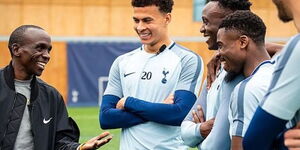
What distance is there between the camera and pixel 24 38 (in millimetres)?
4957

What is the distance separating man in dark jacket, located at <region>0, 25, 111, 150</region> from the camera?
4836 millimetres

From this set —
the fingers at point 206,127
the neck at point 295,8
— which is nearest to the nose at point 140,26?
the fingers at point 206,127

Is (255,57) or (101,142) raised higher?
(255,57)

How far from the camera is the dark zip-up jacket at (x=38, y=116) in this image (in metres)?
4.82

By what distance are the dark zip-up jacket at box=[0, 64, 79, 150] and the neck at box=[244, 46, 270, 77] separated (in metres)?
1.50

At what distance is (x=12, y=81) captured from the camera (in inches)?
193

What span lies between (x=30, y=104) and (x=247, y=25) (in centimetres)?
168

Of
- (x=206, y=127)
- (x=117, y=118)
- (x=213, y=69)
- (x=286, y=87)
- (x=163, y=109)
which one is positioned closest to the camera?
(x=286, y=87)

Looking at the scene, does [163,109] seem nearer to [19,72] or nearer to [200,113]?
[200,113]

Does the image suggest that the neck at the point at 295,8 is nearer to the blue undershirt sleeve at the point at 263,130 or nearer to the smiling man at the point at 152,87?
the blue undershirt sleeve at the point at 263,130

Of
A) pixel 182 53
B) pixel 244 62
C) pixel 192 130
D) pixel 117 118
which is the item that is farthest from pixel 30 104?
pixel 244 62

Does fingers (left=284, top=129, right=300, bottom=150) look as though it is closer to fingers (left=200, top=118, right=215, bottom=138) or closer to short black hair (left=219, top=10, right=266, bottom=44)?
short black hair (left=219, top=10, right=266, bottom=44)

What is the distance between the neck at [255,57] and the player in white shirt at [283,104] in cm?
96

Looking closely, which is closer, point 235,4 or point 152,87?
point 235,4
